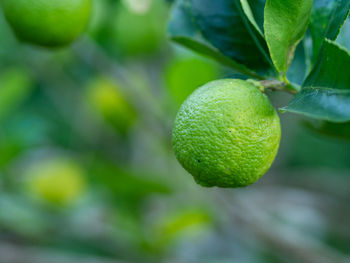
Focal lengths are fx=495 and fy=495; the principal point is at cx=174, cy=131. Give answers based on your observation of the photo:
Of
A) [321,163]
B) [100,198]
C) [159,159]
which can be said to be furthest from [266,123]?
[321,163]

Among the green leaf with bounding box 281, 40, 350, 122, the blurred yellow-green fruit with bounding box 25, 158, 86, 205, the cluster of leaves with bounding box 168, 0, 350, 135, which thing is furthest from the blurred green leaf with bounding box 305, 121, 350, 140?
A: the blurred yellow-green fruit with bounding box 25, 158, 86, 205

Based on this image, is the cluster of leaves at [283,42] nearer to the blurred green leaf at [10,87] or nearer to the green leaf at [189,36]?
the green leaf at [189,36]

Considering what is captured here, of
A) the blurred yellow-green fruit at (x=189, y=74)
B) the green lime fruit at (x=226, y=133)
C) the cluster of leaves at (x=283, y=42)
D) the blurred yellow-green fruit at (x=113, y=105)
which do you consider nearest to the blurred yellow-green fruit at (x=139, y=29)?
the blurred yellow-green fruit at (x=189, y=74)

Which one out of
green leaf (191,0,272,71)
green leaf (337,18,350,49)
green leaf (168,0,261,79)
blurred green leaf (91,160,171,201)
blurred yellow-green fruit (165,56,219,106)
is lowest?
blurred green leaf (91,160,171,201)

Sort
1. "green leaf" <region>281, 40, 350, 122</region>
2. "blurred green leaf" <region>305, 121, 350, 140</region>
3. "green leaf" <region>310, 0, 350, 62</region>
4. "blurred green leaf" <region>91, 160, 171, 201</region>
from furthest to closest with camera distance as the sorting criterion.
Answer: "blurred green leaf" <region>91, 160, 171, 201</region>
"blurred green leaf" <region>305, 121, 350, 140</region>
"green leaf" <region>310, 0, 350, 62</region>
"green leaf" <region>281, 40, 350, 122</region>

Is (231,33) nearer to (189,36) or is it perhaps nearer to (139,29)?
(189,36)

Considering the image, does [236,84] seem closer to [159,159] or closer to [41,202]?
[41,202]

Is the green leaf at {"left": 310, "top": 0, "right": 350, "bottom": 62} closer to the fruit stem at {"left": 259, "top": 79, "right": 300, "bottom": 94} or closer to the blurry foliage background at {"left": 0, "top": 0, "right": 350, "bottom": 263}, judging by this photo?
A: the fruit stem at {"left": 259, "top": 79, "right": 300, "bottom": 94}

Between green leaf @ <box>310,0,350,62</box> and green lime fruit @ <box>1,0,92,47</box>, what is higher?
green leaf @ <box>310,0,350,62</box>

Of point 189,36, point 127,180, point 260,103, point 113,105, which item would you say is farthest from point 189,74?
point 260,103
